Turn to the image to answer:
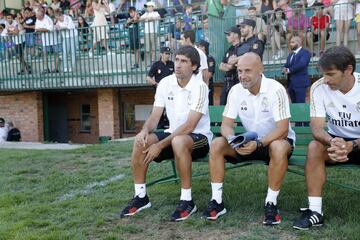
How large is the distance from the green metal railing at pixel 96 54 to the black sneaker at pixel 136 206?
6514 millimetres

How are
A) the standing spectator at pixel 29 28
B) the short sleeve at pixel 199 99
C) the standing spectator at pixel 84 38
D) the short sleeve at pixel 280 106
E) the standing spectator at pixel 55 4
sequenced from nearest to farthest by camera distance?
the short sleeve at pixel 280 106 < the short sleeve at pixel 199 99 < the standing spectator at pixel 84 38 < the standing spectator at pixel 29 28 < the standing spectator at pixel 55 4

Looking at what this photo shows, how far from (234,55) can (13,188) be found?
372 centimetres

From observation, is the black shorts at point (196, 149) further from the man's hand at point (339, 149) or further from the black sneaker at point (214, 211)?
the man's hand at point (339, 149)

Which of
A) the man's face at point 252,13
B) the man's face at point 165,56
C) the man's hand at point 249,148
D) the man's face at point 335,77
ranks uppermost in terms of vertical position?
the man's face at point 252,13

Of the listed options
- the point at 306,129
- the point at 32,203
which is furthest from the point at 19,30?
the point at 306,129

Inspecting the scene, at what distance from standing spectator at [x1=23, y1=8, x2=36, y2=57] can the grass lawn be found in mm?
7964

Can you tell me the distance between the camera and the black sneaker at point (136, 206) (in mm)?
4695

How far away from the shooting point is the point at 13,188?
6172 mm

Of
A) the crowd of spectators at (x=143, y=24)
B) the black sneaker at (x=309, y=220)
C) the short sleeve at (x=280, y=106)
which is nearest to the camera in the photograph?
the black sneaker at (x=309, y=220)

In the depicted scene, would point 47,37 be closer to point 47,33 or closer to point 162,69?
point 47,33

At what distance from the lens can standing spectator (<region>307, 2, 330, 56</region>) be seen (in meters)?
10.1

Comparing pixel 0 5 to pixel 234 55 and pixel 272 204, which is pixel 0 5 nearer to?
pixel 234 55

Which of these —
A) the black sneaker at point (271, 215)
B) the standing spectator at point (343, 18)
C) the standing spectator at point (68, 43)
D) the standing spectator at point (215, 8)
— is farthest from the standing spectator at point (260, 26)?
the black sneaker at point (271, 215)

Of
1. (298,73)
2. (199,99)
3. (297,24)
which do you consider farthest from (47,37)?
(199,99)
